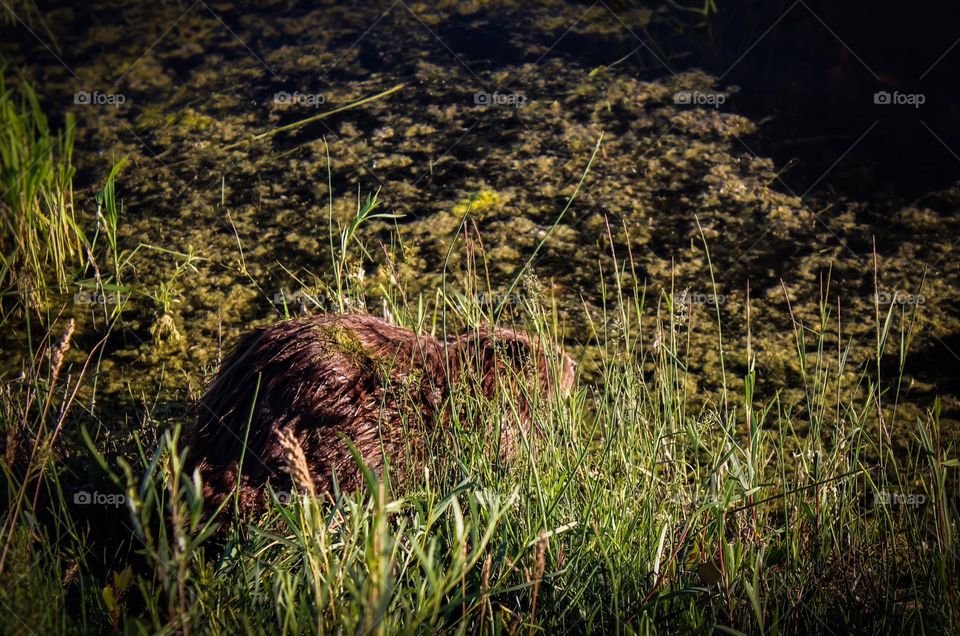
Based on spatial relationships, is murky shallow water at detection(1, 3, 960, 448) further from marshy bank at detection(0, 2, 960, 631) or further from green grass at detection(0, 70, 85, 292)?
green grass at detection(0, 70, 85, 292)

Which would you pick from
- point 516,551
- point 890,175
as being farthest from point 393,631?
point 890,175

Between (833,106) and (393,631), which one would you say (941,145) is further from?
(393,631)

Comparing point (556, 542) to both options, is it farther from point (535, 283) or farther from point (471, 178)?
point (471, 178)

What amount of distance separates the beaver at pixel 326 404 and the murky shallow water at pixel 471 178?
50 cm

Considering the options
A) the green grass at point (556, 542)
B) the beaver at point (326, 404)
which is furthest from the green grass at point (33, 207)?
the beaver at point (326, 404)

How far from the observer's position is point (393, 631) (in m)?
1.33

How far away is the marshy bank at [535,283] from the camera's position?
161 cm

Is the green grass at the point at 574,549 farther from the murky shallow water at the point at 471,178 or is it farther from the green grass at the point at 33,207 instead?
the green grass at the point at 33,207

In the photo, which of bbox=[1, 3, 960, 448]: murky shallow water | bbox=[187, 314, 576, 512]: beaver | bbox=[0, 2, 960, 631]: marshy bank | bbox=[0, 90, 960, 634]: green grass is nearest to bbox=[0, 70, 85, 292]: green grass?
bbox=[0, 2, 960, 631]: marshy bank

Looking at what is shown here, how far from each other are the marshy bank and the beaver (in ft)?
0.34

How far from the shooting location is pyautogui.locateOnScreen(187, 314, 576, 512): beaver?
1.83 m

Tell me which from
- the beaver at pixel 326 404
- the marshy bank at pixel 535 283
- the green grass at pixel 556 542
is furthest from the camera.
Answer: the beaver at pixel 326 404

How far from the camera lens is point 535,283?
6.06 ft

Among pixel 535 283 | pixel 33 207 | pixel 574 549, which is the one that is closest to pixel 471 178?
pixel 33 207
